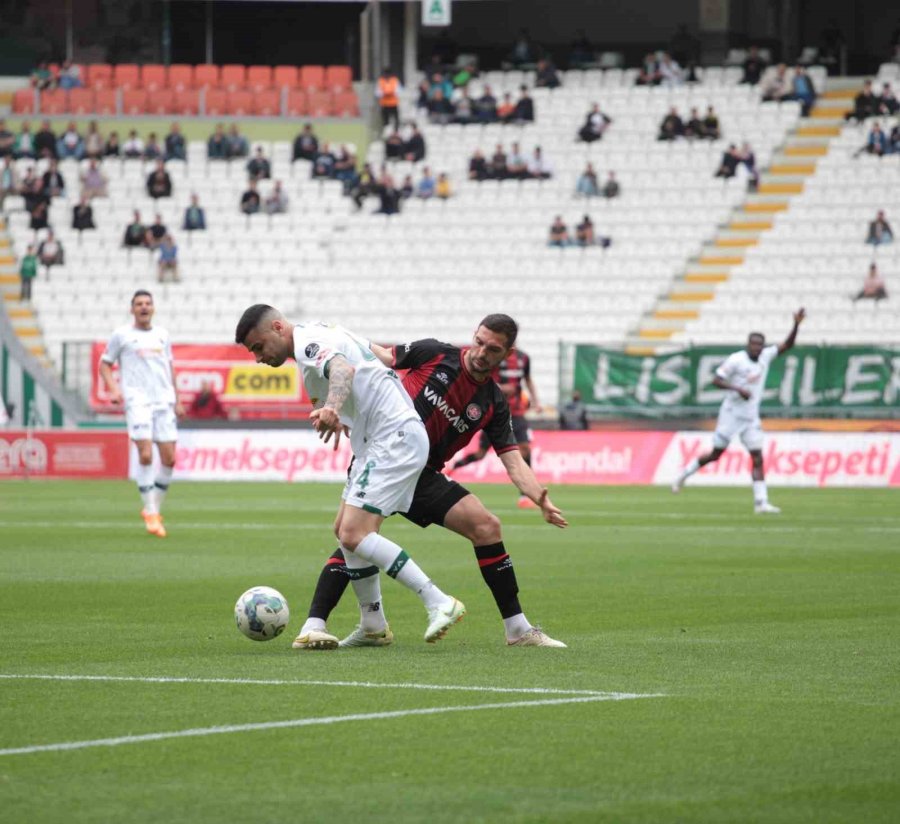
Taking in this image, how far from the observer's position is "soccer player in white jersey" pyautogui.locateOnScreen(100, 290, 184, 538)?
803 inches

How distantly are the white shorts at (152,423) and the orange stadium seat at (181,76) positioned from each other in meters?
31.0

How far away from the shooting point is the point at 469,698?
8266 mm

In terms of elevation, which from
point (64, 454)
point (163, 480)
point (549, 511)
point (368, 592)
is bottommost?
point (64, 454)

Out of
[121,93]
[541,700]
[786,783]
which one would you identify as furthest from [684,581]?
[121,93]

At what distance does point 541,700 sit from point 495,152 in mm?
39562

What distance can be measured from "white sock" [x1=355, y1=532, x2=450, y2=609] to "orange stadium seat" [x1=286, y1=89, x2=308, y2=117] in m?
40.5

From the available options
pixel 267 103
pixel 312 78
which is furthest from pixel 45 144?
pixel 312 78

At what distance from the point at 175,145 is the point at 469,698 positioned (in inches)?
1618

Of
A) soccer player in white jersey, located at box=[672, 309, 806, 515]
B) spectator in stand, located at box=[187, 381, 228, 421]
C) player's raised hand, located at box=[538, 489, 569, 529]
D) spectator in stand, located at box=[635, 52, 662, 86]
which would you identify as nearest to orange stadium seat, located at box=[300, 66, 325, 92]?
spectator in stand, located at box=[635, 52, 662, 86]

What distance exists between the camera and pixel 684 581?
15312 mm

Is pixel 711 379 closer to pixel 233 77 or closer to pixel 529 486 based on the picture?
pixel 233 77

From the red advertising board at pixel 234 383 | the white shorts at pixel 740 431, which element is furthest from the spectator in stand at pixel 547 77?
the white shorts at pixel 740 431

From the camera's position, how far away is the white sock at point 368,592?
408 inches

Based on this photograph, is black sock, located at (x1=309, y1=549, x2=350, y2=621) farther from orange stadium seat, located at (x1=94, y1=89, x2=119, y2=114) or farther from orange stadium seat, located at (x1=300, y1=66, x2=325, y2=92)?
orange stadium seat, located at (x1=94, y1=89, x2=119, y2=114)
